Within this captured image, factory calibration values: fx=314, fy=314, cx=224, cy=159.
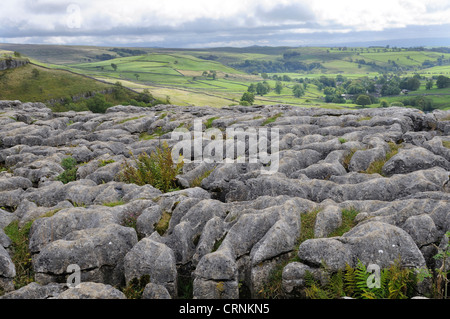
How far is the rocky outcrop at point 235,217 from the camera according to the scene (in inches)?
503

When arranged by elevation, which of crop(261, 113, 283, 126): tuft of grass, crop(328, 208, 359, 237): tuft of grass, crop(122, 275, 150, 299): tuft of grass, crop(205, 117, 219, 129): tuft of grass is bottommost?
crop(122, 275, 150, 299): tuft of grass

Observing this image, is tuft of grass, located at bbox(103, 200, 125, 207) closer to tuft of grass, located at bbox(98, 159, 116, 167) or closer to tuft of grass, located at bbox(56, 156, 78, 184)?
tuft of grass, located at bbox(56, 156, 78, 184)

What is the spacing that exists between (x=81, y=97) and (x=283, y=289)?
691 ft

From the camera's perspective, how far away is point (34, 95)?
190 metres

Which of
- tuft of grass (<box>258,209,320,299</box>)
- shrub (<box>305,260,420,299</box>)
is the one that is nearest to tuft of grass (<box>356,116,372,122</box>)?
tuft of grass (<box>258,209,320,299</box>)

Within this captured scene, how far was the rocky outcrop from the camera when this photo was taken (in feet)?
41.9

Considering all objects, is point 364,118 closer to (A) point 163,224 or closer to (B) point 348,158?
(B) point 348,158

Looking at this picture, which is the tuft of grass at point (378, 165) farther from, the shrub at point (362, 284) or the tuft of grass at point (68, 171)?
the tuft of grass at point (68, 171)

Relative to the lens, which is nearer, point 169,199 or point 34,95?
point 169,199

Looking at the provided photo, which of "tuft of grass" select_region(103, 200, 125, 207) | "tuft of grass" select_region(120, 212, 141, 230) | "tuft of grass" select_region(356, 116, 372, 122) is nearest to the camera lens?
"tuft of grass" select_region(120, 212, 141, 230)

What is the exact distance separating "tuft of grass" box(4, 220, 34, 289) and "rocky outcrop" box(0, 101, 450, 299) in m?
0.38

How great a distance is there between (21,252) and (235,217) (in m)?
10.9
